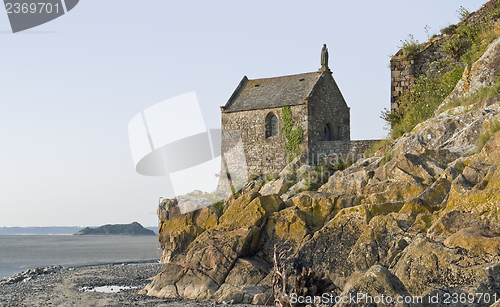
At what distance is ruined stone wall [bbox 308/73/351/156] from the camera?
91.1ft

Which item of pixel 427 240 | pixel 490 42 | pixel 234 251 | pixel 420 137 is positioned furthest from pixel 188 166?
pixel 490 42

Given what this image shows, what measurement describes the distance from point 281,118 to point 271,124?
992 mm

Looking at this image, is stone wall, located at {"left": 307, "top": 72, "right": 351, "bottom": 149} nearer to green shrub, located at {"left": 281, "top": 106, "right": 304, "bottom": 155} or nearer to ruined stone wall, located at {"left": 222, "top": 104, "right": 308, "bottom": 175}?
ruined stone wall, located at {"left": 222, "top": 104, "right": 308, "bottom": 175}

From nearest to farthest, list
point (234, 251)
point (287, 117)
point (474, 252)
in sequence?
point (474, 252) → point (234, 251) → point (287, 117)

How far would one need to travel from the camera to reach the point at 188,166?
16469mm

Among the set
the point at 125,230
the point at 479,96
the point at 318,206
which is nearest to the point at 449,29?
the point at 479,96

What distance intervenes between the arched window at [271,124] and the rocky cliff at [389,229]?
521 inches

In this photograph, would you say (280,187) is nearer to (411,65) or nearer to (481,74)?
(481,74)

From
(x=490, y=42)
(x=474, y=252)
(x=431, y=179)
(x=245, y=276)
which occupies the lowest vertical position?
(x=245, y=276)

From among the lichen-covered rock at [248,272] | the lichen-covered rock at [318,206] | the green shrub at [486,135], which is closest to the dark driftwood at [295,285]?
the lichen-covered rock at [248,272]

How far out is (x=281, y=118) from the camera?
28.9m

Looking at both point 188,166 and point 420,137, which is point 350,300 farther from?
point 188,166

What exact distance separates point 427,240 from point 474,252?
76 centimetres

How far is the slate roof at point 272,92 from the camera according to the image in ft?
95.7
